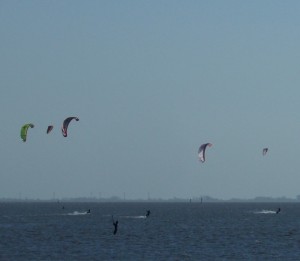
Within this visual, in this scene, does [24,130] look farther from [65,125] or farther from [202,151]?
[202,151]

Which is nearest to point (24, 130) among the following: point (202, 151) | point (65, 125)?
point (65, 125)

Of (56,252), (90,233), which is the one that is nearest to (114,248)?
(56,252)

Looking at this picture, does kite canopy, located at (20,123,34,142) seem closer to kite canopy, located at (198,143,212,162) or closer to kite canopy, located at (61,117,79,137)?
kite canopy, located at (61,117,79,137)

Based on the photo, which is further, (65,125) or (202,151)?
(202,151)

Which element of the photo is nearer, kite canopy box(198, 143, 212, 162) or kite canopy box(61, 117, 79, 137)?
kite canopy box(61, 117, 79, 137)

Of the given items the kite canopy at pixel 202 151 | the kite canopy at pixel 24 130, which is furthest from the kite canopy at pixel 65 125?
the kite canopy at pixel 202 151

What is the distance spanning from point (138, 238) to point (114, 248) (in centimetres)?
1462

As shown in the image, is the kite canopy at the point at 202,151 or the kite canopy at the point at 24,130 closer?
the kite canopy at the point at 24,130

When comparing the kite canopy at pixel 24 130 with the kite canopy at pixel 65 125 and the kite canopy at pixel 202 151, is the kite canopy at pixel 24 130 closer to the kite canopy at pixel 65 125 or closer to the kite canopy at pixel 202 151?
the kite canopy at pixel 65 125

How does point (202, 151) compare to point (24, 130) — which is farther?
point (202, 151)

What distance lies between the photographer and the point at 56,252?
69.2 meters

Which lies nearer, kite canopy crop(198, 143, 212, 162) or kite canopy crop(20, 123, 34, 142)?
kite canopy crop(20, 123, 34, 142)

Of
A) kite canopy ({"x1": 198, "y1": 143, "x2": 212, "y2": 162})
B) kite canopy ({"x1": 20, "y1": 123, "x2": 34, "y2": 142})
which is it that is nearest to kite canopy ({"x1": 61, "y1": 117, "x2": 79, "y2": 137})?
kite canopy ({"x1": 20, "y1": 123, "x2": 34, "y2": 142})

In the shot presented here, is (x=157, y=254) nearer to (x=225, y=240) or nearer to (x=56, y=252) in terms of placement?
(x=56, y=252)
